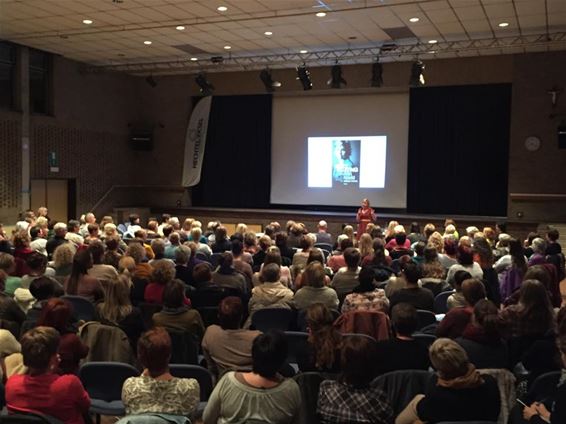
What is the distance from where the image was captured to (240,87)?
17.5 m

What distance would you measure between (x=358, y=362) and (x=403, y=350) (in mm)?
882

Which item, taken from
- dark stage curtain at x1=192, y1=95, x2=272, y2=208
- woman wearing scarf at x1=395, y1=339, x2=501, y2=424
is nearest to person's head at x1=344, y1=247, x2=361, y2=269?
woman wearing scarf at x1=395, y1=339, x2=501, y2=424

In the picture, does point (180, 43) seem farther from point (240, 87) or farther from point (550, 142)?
point (550, 142)

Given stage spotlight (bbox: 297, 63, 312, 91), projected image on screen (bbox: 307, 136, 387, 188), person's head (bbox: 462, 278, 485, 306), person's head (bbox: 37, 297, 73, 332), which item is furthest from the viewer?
projected image on screen (bbox: 307, 136, 387, 188)

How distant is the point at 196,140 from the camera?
57.7 feet

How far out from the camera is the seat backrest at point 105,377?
3.37 m

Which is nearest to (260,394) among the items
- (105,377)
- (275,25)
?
(105,377)

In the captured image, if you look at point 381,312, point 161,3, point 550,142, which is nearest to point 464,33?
point 550,142

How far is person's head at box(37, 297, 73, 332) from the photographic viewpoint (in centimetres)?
343

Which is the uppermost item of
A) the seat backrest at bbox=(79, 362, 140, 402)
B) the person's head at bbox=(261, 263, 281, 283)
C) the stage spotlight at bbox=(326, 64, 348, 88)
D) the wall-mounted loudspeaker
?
the stage spotlight at bbox=(326, 64, 348, 88)

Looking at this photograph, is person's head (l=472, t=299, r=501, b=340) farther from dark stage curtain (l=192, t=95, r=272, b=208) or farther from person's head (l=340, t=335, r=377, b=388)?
dark stage curtain (l=192, t=95, r=272, b=208)

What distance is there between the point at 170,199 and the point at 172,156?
140 centimetres

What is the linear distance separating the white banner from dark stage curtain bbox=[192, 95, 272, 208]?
754 millimetres

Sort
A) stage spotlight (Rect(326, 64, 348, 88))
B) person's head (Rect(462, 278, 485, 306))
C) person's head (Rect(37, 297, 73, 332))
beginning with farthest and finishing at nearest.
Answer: stage spotlight (Rect(326, 64, 348, 88)) < person's head (Rect(462, 278, 485, 306)) < person's head (Rect(37, 297, 73, 332))
